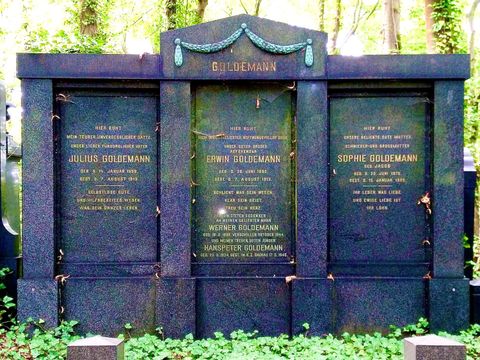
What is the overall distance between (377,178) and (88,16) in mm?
9196

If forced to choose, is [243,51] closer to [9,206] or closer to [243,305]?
[243,305]

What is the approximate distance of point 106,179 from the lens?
6.07 m

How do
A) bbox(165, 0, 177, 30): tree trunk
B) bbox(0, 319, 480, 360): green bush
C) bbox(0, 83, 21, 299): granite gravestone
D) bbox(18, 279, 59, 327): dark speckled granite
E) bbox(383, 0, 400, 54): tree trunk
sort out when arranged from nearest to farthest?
bbox(0, 319, 480, 360): green bush
bbox(18, 279, 59, 327): dark speckled granite
bbox(0, 83, 21, 299): granite gravestone
bbox(165, 0, 177, 30): tree trunk
bbox(383, 0, 400, 54): tree trunk

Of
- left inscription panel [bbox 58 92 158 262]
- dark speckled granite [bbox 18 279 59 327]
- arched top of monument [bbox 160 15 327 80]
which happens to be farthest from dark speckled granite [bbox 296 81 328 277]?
dark speckled granite [bbox 18 279 59 327]

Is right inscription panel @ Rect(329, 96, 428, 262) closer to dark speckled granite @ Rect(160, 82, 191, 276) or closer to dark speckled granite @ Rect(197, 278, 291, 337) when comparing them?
dark speckled granite @ Rect(197, 278, 291, 337)

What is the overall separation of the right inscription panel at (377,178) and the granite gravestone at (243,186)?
18mm

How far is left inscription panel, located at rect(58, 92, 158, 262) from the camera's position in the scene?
605 cm

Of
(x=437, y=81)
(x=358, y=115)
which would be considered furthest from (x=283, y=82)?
(x=437, y=81)

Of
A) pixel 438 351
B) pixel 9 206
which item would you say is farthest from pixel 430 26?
pixel 9 206

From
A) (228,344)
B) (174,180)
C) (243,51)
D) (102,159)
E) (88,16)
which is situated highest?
(88,16)

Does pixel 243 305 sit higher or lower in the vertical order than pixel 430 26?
lower

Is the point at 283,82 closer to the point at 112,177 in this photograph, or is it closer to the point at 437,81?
the point at 437,81

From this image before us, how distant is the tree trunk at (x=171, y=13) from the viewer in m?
13.1

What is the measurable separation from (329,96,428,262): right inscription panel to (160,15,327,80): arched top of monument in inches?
27.8
